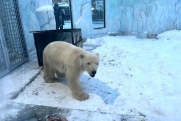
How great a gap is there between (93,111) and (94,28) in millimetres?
6051

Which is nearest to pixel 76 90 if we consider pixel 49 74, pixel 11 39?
pixel 49 74

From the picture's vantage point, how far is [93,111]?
2.83 meters

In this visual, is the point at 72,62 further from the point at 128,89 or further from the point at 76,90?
the point at 128,89

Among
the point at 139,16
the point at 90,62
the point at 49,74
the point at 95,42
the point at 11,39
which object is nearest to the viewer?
the point at 90,62

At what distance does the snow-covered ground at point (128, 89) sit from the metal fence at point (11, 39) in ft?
2.94

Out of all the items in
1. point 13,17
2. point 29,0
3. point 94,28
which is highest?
point 29,0

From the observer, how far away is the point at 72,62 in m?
3.23

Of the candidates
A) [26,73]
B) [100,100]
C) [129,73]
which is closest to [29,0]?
[26,73]

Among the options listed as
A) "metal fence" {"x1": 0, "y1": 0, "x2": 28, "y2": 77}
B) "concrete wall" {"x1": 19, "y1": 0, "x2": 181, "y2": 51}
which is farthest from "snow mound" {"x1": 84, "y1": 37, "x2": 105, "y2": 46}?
"metal fence" {"x1": 0, "y1": 0, "x2": 28, "y2": 77}

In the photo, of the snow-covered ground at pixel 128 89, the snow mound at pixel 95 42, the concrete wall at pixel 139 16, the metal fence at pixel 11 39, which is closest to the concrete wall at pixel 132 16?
the concrete wall at pixel 139 16

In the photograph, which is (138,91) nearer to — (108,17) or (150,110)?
(150,110)

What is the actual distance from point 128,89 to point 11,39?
10.8 ft

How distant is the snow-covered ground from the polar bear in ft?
0.82

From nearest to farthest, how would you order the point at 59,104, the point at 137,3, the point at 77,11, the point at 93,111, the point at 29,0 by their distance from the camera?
the point at 93,111 < the point at 59,104 < the point at 29,0 < the point at 77,11 < the point at 137,3
